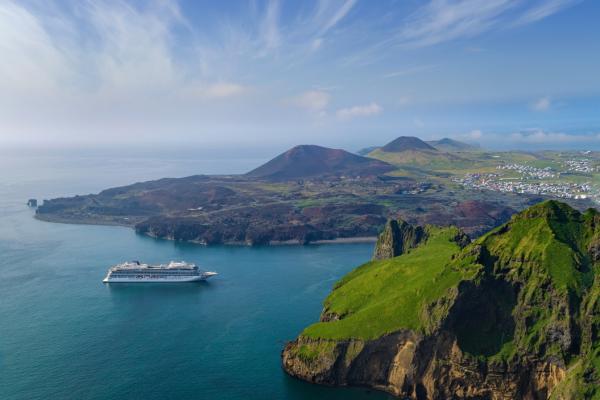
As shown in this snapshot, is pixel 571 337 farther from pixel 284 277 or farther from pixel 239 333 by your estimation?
pixel 284 277

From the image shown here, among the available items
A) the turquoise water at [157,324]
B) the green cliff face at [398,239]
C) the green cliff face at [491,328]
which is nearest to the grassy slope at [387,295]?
the green cliff face at [491,328]

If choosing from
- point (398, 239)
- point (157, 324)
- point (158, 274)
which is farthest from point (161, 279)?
point (398, 239)

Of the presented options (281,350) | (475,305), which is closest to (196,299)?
(281,350)

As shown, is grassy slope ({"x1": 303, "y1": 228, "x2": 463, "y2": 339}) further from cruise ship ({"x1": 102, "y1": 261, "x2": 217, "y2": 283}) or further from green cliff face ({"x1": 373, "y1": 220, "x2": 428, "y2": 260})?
cruise ship ({"x1": 102, "y1": 261, "x2": 217, "y2": 283})

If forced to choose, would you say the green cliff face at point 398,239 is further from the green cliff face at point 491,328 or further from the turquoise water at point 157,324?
the green cliff face at point 491,328

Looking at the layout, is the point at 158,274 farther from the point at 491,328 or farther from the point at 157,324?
the point at 491,328

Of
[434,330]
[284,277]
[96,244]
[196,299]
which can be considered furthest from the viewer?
[96,244]
